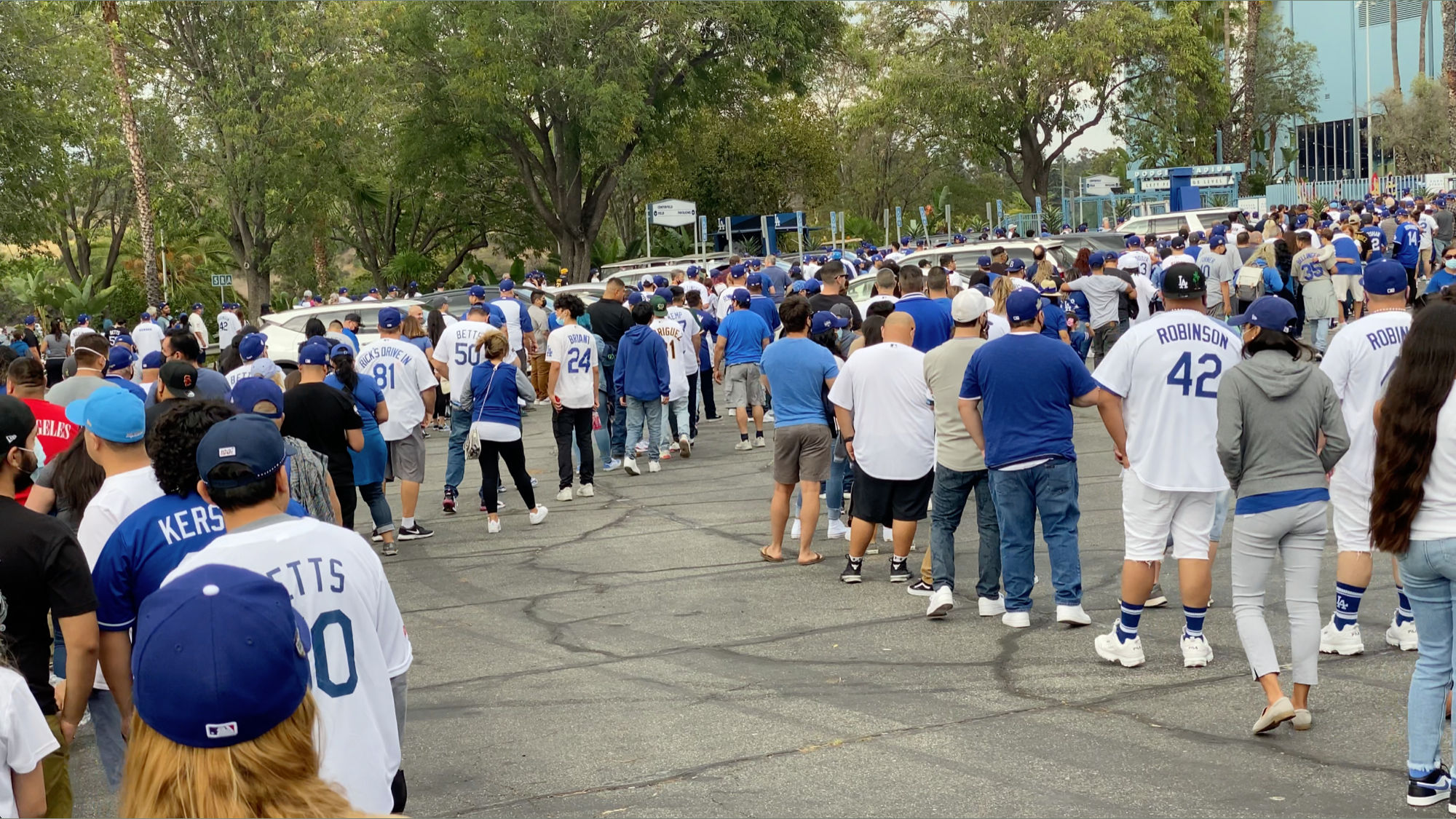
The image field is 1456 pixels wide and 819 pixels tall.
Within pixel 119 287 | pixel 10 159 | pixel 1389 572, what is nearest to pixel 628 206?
pixel 119 287

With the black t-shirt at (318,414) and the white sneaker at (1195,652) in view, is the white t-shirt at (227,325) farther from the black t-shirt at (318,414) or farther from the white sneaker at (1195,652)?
the white sneaker at (1195,652)

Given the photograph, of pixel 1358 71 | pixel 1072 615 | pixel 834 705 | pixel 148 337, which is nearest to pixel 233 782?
pixel 834 705

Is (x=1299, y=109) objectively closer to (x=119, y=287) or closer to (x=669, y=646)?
(x=119, y=287)

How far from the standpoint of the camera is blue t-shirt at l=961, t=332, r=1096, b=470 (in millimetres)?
7473

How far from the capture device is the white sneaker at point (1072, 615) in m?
7.71

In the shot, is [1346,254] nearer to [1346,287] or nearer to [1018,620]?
[1346,287]

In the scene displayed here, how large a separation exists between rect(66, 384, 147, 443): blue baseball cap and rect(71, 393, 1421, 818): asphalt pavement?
1689mm

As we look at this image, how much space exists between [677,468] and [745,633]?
22.1 ft

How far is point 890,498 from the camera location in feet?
29.4

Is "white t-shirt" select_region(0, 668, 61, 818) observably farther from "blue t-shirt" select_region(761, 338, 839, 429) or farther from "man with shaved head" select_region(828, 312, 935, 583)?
"blue t-shirt" select_region(761, 338, 839, 429)

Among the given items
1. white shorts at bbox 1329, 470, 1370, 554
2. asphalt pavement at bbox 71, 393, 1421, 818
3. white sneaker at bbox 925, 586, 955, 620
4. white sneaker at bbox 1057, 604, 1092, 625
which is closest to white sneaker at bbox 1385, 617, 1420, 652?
asphalt pavement at bbox 71, 393, 1421, 818

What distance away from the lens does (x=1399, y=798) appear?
16.8 feet

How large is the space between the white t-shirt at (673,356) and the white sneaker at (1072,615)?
24.4ft

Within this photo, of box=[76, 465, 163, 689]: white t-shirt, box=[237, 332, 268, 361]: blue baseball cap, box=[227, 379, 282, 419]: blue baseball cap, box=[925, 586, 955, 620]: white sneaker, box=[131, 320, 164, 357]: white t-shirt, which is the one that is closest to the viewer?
box=[76, 465, 163, 689]: white t-shirt
